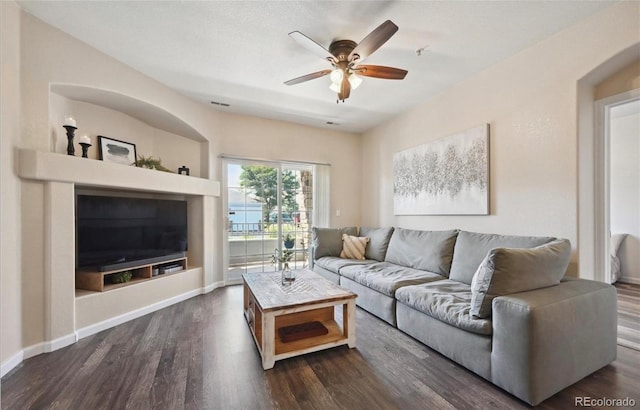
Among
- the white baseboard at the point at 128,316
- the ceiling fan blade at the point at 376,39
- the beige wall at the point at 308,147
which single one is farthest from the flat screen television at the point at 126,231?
the ceiling fan blade at the point at 376,39

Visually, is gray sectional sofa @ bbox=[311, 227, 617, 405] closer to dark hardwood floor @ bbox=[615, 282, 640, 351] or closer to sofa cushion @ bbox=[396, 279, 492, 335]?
sofa cushion @ bbox=[396, 279, 492, 335]

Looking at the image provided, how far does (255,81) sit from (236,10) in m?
Result: 1.11

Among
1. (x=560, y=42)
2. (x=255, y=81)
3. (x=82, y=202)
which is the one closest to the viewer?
(x=560, y=42)

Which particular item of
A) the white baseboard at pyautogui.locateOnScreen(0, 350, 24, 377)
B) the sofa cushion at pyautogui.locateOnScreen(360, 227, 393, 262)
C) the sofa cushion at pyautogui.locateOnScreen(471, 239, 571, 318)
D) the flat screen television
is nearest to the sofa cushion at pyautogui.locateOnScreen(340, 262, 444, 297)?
the sofa cushion at pyautogui.locateOnScreen(360, 227, 393, 262)

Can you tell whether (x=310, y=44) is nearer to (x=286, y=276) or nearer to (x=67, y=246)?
(x=286, y=276)

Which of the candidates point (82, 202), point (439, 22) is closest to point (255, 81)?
point (439, 22)

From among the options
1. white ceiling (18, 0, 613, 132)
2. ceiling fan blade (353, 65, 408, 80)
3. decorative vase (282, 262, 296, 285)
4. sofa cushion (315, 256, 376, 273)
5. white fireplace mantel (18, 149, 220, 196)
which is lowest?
sofa cushion (315, 256, 376, 273)

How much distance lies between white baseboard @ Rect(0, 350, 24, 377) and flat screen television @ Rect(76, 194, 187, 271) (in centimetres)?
79

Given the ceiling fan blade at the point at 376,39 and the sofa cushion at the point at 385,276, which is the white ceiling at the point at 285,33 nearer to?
the ceiling fan blade at the point at 376,39

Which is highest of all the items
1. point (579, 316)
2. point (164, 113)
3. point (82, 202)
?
point (164, 113)

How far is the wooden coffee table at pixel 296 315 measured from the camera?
1933 mm

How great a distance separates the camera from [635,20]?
1.89m

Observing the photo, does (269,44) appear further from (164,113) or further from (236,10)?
(164,113)

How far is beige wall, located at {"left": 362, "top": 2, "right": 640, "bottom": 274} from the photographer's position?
2.11 metres
